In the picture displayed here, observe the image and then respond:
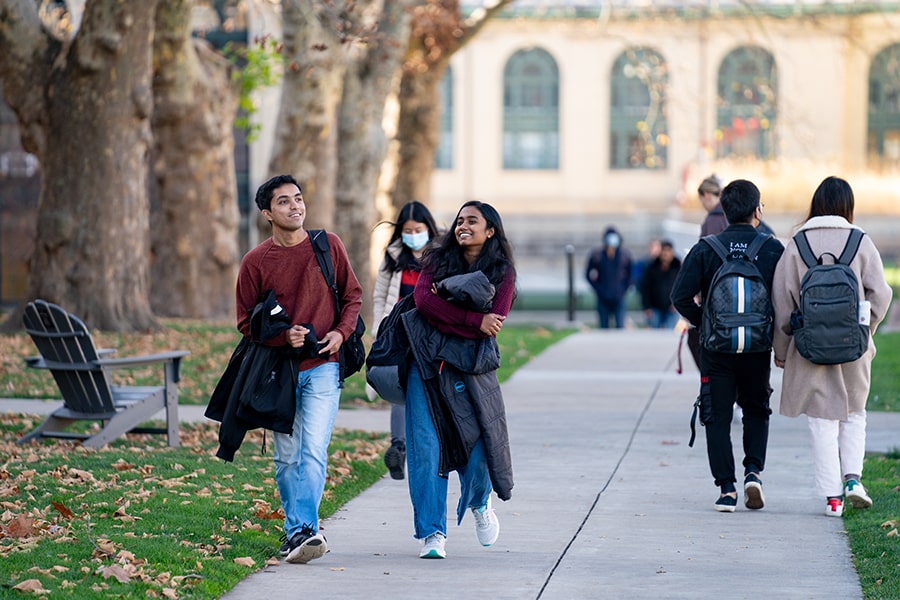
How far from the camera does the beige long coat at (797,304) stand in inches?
318

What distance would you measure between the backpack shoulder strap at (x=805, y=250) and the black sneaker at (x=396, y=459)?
2.73 meters

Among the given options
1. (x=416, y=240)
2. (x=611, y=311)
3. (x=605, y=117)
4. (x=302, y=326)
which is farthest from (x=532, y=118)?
(x=302, y=326)

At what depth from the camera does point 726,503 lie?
8305mm

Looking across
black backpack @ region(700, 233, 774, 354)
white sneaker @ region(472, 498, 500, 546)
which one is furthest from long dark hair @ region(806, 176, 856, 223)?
white sneaker @ region(472, 498, 500, 546)

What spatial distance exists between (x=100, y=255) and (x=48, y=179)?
40.4 inches

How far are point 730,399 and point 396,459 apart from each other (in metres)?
2.11

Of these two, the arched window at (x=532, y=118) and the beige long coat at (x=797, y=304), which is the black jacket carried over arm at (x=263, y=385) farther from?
the arched window at (x=532, y=118)

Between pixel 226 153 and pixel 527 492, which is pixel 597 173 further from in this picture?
pixel 527 492

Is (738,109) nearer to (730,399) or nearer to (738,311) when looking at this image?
(730,399)

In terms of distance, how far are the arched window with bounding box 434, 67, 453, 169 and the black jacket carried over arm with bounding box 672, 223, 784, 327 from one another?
54947 millimetres

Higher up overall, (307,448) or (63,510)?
(307,448)

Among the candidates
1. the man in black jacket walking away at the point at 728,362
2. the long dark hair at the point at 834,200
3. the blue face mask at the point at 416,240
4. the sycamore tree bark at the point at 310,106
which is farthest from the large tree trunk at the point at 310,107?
the long dark hair at the point at 834,200

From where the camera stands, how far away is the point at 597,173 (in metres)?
63.3

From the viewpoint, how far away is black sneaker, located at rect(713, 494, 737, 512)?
8297 millimetres
